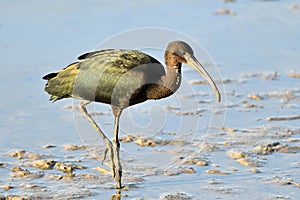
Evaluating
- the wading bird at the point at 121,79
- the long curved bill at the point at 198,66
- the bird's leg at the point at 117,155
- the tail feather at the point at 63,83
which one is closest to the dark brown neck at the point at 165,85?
the wading bird at the point at 121,79

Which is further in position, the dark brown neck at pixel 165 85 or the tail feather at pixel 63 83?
the tail feather at pixel 63 83

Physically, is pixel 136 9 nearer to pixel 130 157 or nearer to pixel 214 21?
pixel 214 21

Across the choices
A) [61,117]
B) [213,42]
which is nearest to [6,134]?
[61,117]

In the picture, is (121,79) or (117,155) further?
(117,155)

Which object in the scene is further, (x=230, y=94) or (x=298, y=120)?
(x=230, y=94)

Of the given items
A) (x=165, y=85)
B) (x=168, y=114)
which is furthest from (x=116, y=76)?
(x=168, y=114)

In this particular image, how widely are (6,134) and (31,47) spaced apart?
9.52 feet

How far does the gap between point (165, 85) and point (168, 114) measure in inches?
69.1

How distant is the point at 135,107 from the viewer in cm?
929

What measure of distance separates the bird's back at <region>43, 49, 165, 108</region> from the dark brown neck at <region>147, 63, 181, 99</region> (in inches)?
1.9

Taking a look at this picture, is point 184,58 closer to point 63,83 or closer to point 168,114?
point 63,83

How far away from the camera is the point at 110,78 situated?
294 inches

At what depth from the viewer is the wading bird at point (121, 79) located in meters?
7.36

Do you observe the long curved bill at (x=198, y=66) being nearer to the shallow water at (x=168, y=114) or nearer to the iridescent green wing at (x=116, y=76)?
the iridescent green wing at (x=116, y=76)
